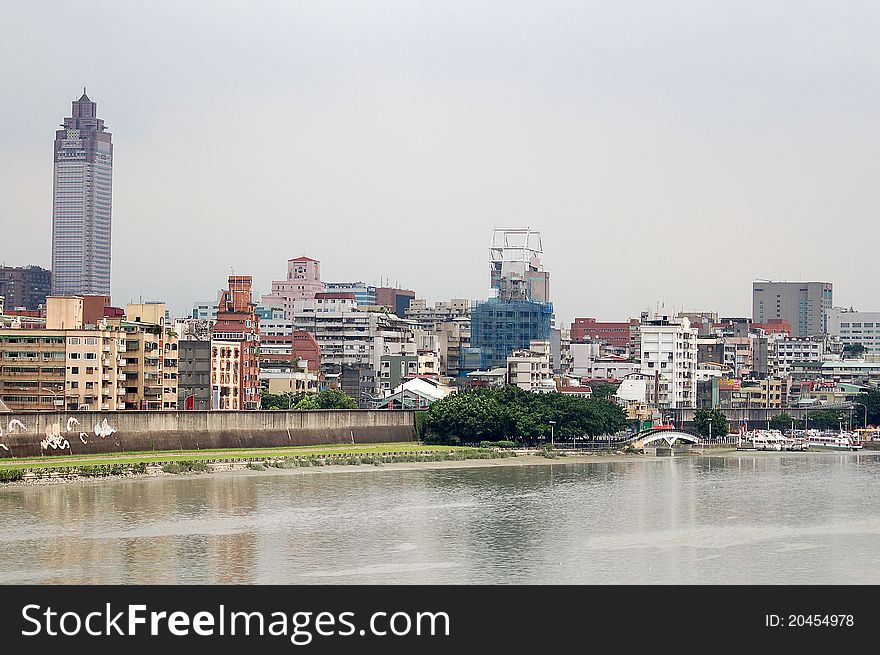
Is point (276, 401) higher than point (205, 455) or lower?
higher

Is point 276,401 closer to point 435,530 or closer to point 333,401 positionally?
point 333,401

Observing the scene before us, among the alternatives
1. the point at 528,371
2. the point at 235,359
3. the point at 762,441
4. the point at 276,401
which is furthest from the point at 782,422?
the point at 235,359

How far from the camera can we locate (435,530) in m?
60.7

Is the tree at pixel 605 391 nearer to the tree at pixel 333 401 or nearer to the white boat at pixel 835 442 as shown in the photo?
the white boat at pixel 835 442

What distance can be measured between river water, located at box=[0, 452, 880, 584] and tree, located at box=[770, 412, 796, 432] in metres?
64.3

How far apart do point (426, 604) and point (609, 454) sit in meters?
73.4

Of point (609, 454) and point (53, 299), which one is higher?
point (53, 299)

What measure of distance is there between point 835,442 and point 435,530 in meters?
82.9

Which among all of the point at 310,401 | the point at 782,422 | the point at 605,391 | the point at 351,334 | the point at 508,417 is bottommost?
the point at 782,422

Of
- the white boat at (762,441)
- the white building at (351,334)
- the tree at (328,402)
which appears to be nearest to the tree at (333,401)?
the tree at (328,402)

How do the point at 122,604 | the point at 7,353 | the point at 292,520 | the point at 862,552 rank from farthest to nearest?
the point at 7,353 → the point at 292,520 → the point at 862,552 → the point at 122,604

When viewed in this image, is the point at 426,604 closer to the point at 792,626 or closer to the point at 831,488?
the point at 792,626

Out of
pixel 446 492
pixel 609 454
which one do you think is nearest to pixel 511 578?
pixel 446 492

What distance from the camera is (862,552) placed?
56219 millimetres
